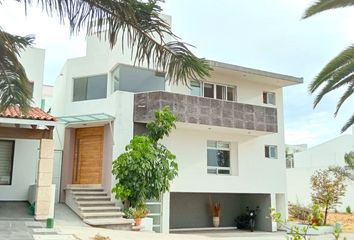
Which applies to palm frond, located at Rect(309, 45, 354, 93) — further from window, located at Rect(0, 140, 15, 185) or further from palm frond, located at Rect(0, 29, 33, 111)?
window, located at Rect(0, 140, 15, 185)

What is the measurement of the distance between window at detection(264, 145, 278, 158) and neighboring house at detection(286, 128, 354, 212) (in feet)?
39.5

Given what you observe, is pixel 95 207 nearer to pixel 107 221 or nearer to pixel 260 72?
pixel 107 221

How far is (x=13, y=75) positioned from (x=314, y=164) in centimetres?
4041

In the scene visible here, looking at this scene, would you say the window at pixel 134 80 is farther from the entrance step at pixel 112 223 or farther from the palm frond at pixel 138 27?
the palm frond at pixel 138 27

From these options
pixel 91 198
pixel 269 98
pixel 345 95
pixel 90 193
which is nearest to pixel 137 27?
pixel 345 95

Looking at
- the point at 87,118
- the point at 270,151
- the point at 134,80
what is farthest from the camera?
the point at 270,151

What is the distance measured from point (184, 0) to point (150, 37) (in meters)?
0.69

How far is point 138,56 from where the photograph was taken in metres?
5.38

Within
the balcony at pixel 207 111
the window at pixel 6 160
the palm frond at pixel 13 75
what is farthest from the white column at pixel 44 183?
the palm frond at pixel 13 75

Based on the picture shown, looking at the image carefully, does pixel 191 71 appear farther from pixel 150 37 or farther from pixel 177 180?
pixel 177 180

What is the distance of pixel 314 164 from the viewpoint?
140 feet

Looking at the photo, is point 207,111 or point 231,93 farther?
point 231,93

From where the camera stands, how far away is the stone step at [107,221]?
14189mm

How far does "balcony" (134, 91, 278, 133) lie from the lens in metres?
17.5
